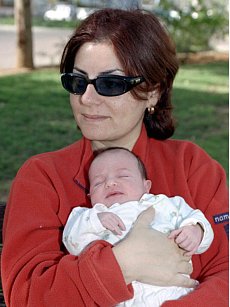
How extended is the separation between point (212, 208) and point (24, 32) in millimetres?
12207

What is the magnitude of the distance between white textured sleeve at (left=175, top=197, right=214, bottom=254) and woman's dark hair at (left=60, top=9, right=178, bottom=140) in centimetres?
49

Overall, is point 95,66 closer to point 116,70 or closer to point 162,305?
point 116,70

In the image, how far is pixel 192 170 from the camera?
297 cm

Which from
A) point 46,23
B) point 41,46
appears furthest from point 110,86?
point 46,23

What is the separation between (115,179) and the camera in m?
2.77

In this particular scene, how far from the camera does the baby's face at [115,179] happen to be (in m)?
2.75

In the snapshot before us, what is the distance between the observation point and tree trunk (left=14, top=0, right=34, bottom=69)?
14398 millimetres

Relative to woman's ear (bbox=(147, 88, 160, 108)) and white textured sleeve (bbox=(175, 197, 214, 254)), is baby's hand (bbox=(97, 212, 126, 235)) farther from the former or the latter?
woman's ear (bbox=(147, 88, 160, 108))

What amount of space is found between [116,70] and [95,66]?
81mm

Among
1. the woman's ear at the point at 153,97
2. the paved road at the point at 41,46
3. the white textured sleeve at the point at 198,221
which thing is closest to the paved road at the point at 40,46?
the paved road at the point at 41,46

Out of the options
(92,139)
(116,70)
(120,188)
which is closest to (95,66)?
(116,70)

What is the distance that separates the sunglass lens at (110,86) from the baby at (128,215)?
0.75 feet

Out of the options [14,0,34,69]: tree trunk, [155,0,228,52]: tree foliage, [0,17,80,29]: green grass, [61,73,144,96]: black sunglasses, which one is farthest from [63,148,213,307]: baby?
[0,17,80,29]: green grass

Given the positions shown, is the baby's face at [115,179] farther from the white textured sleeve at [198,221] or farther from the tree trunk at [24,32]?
the tree trunk at [24,32]
